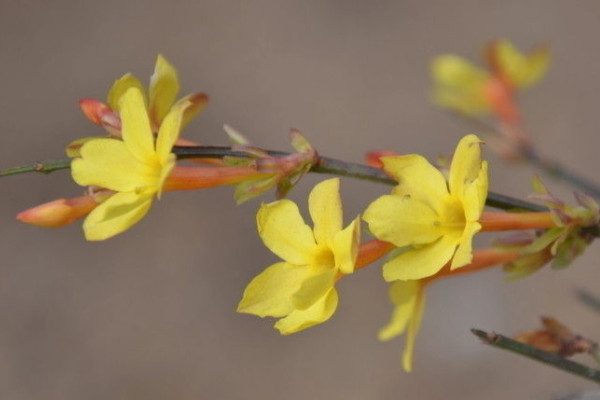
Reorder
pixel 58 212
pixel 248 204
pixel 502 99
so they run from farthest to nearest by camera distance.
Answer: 1. pixel 248 204
2. pixel 502 99
3. pixel 58 212

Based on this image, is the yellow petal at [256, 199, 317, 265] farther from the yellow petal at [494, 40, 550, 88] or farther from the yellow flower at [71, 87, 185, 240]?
the yellow petal at [494, 40, 550, 88]

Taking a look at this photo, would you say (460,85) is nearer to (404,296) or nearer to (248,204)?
(404,296)

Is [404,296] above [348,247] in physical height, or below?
below

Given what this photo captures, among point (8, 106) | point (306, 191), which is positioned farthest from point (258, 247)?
point (8, 106)

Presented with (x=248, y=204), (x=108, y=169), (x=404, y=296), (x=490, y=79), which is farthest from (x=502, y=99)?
(x=248, y=204)

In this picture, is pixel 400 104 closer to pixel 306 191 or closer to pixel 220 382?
pixel 306 191

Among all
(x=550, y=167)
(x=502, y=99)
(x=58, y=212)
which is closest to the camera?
(x=58, y=212)
